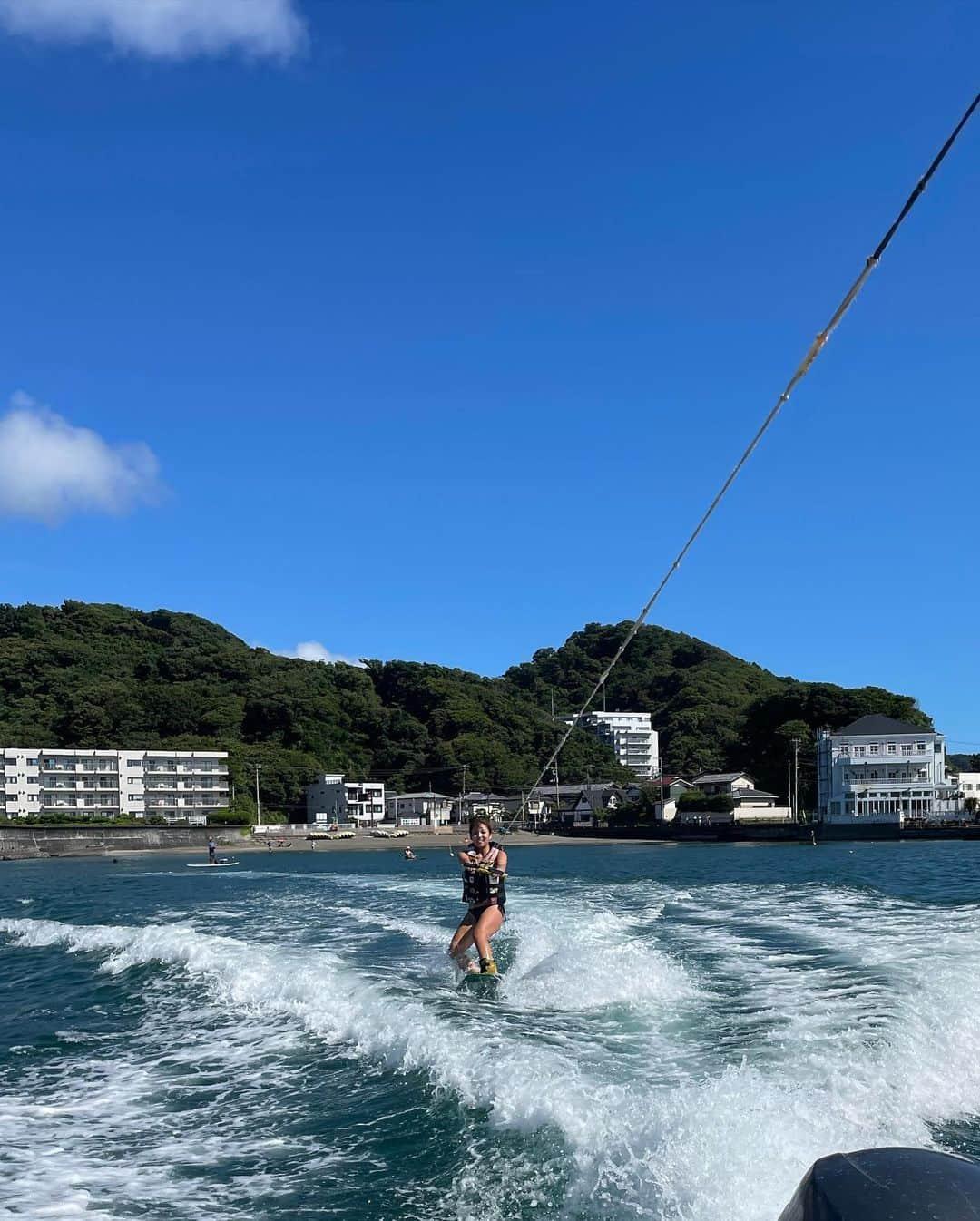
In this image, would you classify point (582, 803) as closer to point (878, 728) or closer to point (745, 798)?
point (745, 798)

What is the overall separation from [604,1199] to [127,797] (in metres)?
104

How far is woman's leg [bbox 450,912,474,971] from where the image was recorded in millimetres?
11188

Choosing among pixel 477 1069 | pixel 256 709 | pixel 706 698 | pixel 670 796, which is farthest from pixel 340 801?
pixel 477 1069

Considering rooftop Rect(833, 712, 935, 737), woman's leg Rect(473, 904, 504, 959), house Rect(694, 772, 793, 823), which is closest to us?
woman's leg Rect(473, 904, 504, 959)

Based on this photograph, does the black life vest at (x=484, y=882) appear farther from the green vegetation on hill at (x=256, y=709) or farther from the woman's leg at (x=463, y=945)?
the green vegetation on hill at (x=256, y=709)

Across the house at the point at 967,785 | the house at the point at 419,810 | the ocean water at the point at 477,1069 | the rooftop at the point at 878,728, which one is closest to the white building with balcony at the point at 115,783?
the house at the point at 419,810

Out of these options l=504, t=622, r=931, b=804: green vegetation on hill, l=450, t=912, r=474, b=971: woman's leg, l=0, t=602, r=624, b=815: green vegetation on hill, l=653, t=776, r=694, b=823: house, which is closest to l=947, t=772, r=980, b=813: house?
l=504, t=622, r=931, b=804: green vegetation on hill

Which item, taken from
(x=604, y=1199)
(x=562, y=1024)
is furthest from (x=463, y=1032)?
(x=604, y=1199)

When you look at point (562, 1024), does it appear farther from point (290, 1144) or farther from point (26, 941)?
point (26, 941)

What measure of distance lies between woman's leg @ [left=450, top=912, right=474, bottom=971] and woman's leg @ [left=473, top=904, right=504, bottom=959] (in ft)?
0.53

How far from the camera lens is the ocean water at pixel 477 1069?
17.4 feet

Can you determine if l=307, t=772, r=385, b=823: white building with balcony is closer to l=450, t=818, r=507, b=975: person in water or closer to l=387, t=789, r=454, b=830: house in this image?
l=387, t=789, r=454, b=830: house

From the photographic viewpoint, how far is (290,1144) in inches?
245

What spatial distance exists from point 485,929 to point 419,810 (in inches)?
4137
